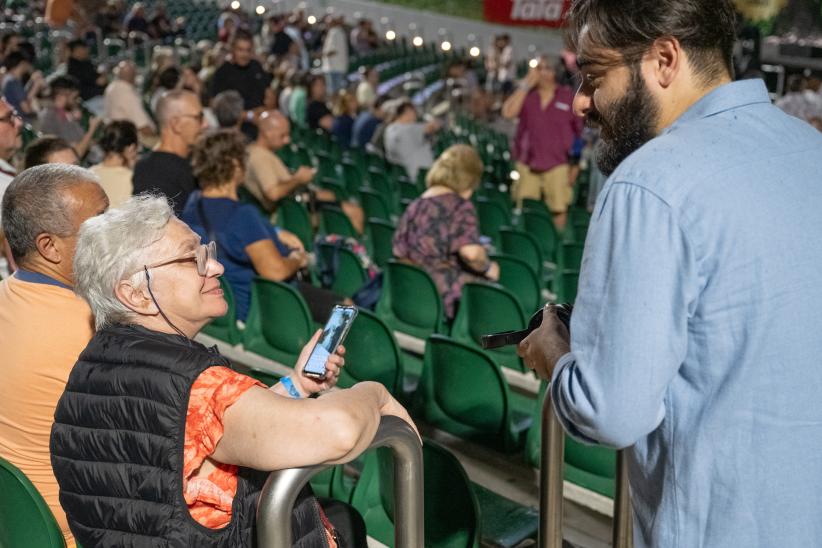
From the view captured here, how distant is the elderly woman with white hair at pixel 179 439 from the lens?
4.89ft

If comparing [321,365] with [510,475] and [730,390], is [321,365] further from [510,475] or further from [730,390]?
[510,475]

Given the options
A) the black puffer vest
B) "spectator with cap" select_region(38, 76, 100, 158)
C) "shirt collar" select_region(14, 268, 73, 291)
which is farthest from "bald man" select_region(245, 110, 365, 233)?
the black puffer vest

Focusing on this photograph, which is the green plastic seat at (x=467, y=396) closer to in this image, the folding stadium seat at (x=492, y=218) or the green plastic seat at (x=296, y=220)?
the green plastic seat at (x=296, y=220)

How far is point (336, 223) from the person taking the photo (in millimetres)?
5824

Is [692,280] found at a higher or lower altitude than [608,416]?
higher

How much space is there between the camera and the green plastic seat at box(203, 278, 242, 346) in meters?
4.12

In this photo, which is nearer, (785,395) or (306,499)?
(785,395)

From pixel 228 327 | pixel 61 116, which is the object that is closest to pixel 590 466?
pixel 228 327

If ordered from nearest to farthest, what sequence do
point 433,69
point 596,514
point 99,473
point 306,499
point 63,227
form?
point 99,473 → point 306,499 → point 63,227 → point 596,514 → point 433,69

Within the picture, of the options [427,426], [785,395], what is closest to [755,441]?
[785,395]

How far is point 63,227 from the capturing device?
2.44 m

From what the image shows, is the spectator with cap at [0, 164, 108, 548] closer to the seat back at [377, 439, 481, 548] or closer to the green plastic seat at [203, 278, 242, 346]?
the seat back at [377, 439, 481, 548]

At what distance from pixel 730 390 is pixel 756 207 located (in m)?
0.26

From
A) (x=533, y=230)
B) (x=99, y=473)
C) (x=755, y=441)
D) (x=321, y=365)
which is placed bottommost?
(x=533, y=230)
